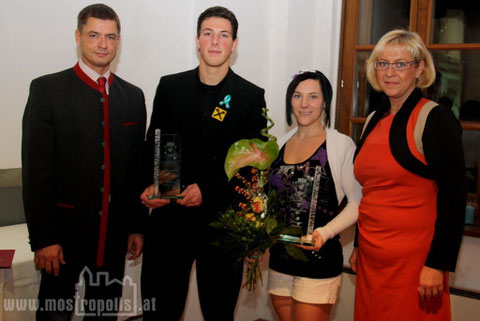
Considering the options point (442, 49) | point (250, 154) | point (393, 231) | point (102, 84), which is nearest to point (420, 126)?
point (393, 231)

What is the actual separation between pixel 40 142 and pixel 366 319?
1475 millimetres

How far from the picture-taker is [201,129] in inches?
85.8

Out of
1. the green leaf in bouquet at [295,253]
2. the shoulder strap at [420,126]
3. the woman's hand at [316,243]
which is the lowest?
the green leaf in bouquet at [295,253]

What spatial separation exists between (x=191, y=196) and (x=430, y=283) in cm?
100

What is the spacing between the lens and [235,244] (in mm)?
1996

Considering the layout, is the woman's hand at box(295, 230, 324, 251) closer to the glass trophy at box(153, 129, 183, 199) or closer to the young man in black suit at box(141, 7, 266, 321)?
the young man in black suit at box(141, 7, 266, 321)

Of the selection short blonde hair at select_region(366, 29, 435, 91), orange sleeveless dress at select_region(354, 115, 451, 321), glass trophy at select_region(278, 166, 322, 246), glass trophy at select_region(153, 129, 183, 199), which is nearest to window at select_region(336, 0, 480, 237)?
short blonde hair at select_region(366, 29, 435, 91)

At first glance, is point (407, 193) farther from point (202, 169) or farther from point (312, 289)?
point (202, 169)

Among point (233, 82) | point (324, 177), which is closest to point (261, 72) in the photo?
point (233, 82)

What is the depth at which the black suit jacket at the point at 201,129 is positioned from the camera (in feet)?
7.13

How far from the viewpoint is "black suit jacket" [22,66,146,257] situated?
1.91m

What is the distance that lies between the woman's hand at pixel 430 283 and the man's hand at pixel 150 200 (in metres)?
1.06

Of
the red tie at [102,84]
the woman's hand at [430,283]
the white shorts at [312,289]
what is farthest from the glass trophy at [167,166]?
the woman's hand at [430,283]

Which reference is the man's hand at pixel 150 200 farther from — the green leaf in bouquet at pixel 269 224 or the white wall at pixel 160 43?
the white wall at pixel 160 43
